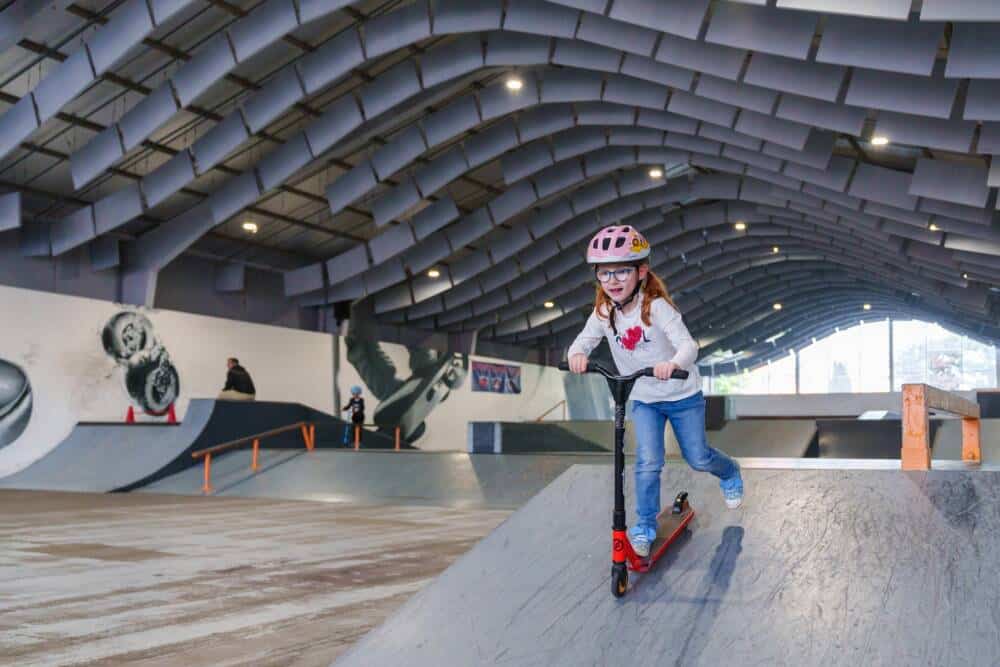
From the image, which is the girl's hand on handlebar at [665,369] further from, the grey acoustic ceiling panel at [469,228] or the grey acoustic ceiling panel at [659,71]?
the grey acoustic ceiling panel at [469,228]

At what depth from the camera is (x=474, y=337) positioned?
4191 cm

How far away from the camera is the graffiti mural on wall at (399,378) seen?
3522cm

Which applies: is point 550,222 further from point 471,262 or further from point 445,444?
point 445,444

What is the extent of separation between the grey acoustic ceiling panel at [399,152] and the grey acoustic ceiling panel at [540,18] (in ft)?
19.1

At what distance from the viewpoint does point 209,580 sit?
22.0ft

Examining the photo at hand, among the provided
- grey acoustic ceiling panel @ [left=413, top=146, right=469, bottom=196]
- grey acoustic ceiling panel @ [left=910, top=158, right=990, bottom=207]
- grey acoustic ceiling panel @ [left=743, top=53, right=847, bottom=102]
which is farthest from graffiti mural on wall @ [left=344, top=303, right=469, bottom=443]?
grey acoustic ceiling panel @ [left=743, top=53, right=847, bottom=102]

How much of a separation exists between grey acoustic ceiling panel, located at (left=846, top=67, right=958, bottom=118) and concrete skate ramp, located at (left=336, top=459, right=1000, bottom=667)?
12.3 metres

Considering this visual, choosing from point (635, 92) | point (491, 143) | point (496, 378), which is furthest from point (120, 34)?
point (496, 378)

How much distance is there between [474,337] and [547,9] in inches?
1018

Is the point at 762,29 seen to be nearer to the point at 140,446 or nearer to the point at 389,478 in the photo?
the point at 389,478

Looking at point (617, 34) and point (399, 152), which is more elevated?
point (617, 34)

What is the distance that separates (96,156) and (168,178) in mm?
1935

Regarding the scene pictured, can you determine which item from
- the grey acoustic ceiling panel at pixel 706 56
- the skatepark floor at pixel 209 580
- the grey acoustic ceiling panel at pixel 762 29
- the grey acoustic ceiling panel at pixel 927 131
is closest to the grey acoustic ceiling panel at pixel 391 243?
the grey acoustic ceiling panel at pixel 706 56

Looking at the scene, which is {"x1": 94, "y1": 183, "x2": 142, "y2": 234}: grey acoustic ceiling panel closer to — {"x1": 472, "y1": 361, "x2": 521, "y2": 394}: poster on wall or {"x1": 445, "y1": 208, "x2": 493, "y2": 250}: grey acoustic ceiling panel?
{"x1": 445, "y1": 208, "x2": 493, "y2": 250}: grey acoustic ceiling panel
